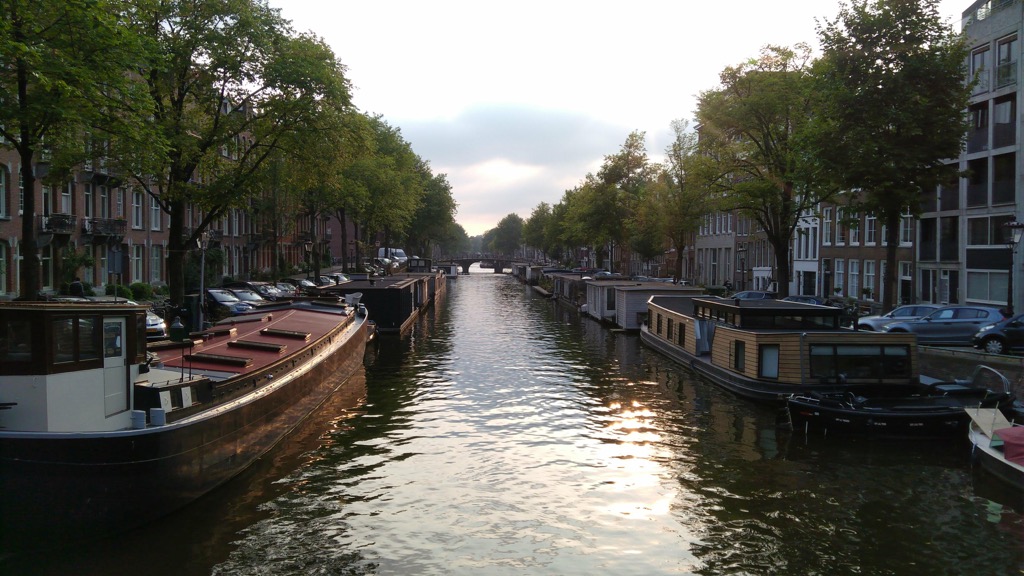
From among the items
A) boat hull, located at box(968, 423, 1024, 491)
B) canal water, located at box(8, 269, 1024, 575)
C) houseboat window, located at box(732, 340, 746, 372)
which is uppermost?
houseboat window, located at box(732, 340, 746, 372)

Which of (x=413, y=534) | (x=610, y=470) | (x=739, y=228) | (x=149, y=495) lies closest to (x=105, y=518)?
(x=149, y=495)

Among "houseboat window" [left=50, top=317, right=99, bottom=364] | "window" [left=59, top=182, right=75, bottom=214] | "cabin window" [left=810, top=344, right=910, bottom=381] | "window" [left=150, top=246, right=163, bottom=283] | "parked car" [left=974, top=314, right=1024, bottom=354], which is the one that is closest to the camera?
"houseboat window" [left=50, top=317, right=99, bottom=364]

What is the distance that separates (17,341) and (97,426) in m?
1.81

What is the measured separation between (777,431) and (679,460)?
405cm

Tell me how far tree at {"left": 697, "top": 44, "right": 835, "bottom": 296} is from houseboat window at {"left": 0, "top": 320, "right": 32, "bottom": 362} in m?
35.1

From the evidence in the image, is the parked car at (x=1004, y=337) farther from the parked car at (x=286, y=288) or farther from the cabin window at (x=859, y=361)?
the parked car at (x=286, y=288)

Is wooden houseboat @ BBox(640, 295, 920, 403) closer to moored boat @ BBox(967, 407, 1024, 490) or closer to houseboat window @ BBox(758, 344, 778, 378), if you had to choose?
houseboat window @ BBox(758, 344, 778, 378)

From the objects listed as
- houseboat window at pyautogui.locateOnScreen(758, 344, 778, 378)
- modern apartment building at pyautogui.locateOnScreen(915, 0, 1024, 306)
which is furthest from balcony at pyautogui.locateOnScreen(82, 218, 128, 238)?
modern apartment building at pyautogui.locateOnScreen(915, 0, 1024, 306)

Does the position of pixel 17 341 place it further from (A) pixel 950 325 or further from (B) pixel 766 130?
(B) pixel 766 130

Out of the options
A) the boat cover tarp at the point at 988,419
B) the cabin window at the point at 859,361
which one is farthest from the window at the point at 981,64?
the boat cover tarp at the point at 988,419

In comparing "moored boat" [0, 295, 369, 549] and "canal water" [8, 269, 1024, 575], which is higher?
"moored boat" [0, 295, 369, 549]

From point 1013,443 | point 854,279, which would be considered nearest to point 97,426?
point 1013,443

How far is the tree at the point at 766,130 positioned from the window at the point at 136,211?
37.9 m

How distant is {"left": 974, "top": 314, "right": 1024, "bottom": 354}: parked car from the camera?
26312mm
